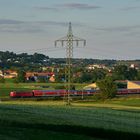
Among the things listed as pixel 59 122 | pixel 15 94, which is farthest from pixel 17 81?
pixel 59 122

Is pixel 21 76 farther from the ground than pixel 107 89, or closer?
farther from the ground

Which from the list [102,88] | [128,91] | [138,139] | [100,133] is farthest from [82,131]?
[128,91]

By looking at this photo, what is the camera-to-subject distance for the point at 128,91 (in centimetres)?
13100

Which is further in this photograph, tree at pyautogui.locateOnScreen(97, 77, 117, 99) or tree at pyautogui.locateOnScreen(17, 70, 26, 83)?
tree at pyautogui.locateOnScreen(17, 70, 26, 83)

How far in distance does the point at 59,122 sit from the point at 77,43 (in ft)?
139

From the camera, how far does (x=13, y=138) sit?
76.5 ft

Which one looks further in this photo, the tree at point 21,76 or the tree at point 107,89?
the tree at point 21,76

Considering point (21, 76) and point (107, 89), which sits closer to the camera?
point (107, 89)

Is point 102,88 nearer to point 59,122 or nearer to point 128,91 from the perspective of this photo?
point 128,91

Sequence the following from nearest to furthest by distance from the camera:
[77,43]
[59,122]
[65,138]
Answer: [65,138] < [59,122] < [77,43]

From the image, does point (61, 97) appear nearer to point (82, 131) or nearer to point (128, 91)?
point (128, 91)

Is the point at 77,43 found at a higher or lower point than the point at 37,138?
higher

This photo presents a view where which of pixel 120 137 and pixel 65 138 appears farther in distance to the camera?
pixel 120 137

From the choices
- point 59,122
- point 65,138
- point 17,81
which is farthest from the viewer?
point 17,81
